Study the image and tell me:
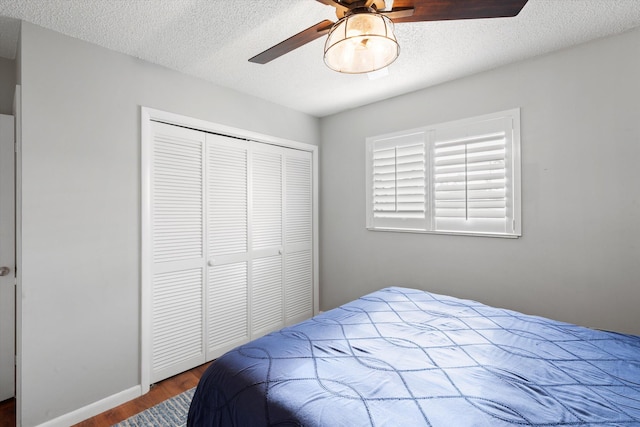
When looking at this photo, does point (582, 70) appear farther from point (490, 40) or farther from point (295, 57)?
point (295, 57)

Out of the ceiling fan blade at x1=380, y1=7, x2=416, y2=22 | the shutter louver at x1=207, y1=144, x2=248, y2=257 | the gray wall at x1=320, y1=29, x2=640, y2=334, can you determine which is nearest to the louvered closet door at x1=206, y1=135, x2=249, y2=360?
the shutter louver at x1=207, y1=144, x2=248, y2=257

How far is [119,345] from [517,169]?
3211 mm

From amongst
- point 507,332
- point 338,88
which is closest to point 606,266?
point 507,332

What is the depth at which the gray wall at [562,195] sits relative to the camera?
2025 mm

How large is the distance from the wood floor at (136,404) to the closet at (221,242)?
0.08 m

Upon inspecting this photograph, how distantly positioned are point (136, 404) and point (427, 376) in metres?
2.10

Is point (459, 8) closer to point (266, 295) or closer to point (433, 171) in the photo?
point (433, 171)

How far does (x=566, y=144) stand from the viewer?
2.22 m

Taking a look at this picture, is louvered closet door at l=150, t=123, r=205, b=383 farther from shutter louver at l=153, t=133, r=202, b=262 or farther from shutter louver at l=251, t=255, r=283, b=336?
shutter louver at l=251, t=255, r=283, b=336

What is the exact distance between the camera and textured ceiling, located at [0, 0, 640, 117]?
69.2 inches

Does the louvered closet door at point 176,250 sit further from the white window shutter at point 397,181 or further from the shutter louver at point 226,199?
the white window shutter at point 397,181

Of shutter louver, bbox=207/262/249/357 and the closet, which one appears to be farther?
shutter louver, bbox=207/262/249/357

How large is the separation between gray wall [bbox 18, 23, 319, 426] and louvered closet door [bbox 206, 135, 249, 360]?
597 mm

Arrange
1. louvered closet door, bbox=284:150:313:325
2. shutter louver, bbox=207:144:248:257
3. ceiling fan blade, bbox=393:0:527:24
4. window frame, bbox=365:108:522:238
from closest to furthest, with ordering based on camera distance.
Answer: ceiling fan blade, bbox=393:0:527:24 → window frame, bbox=365:108:522:238 → shutter louver, bbox=207:144:248:257 → louvered closet door, bbox=284:150:313:325
